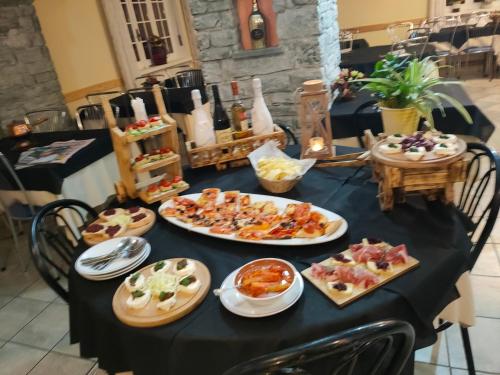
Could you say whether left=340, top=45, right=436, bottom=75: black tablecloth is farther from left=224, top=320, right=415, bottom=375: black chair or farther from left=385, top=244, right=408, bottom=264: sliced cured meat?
left=224, top=320, right=415, bottom=375: black chair

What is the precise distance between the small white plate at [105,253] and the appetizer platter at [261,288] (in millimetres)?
320

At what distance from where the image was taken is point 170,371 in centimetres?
86

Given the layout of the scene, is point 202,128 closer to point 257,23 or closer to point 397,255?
point 397,255

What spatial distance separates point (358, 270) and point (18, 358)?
1.91 m

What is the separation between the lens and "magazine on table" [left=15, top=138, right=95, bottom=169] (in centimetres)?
238

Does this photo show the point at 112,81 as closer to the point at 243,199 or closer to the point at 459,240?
the point at 243,199

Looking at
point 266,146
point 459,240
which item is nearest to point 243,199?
point 266,146

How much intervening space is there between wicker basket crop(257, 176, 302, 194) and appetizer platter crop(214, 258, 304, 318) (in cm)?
44

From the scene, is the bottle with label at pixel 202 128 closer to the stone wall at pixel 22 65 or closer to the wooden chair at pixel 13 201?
the wooden chair at pixel 13 201

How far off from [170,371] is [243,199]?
0.64 metres

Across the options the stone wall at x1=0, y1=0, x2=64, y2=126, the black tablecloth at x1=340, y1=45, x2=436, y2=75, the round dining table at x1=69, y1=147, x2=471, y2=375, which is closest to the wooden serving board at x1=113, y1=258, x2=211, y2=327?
the round dining table at x1=69, y1=147, x2=471, y2=375

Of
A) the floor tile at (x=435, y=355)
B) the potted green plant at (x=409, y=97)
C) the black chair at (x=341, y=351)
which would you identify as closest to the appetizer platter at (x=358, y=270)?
the black chair at (x=341, y=351)

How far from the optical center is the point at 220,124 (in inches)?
70.4

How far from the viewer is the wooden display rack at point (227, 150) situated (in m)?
1.64
